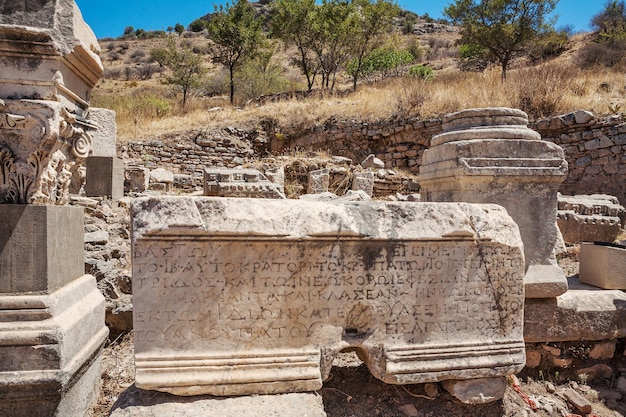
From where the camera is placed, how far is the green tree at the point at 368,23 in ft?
57.8

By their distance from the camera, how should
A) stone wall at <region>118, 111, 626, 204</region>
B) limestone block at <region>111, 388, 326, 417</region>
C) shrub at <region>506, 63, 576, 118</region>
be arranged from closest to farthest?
limestone block at <region>111, 388, 326, 417</region>
stone wall at <region>118, 111, 626, 204</region>
shrub at <region>506, 63, 576, 118</region>

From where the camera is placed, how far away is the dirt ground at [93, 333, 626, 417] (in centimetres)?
259

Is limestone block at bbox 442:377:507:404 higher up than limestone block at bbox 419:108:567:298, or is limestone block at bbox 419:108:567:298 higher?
limestone block at bbox 419:108:567:298

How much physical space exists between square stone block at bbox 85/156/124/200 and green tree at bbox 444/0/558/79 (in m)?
15.3

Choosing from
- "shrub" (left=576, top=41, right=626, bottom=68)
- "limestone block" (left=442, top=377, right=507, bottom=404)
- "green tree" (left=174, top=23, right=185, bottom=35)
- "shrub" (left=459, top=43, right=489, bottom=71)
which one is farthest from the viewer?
"green tree" (left=174, top=23, right=185, bottom=35)

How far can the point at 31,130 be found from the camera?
2162 mm

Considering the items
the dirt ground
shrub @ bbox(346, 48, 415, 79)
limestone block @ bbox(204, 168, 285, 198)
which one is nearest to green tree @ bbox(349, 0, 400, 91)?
shrub @ bbox(346, 48, 415, 79)

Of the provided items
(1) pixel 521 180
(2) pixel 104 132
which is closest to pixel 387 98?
(2) pixel 104 132

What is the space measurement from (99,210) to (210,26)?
16.9m

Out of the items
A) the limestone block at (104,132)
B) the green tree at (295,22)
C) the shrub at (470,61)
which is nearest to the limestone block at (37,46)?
the limestone block at (104,132)

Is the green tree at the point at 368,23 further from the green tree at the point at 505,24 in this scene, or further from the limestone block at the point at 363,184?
the limestone block at the point at 363,184

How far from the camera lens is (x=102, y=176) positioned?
5668 millimetres

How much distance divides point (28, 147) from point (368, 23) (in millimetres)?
18290

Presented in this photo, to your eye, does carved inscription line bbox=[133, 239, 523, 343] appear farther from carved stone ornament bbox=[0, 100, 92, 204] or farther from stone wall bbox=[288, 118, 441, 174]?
stone wall bbox=[288, 118, 441, 174]
